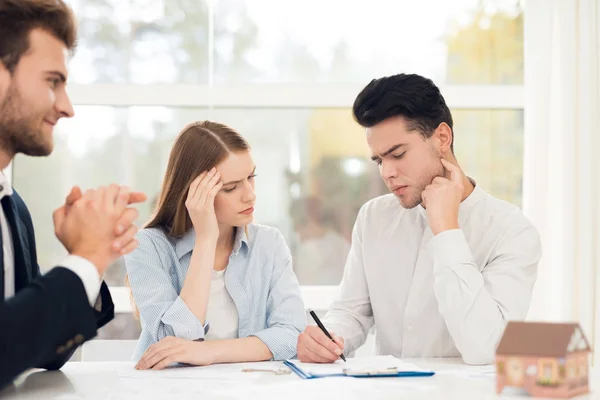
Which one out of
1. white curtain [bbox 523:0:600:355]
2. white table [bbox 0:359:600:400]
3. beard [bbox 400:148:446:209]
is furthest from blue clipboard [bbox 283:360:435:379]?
white curtain [bbox 523:0:600:355]

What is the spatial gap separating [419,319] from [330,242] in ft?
4.95

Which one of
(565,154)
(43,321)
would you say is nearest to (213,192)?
(43,321)

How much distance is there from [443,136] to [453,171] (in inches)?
5.6

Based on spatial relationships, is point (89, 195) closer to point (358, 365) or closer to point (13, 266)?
point (13, 266)

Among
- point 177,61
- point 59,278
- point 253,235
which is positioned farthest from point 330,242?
point 59,278

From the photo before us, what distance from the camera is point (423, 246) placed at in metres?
2.32

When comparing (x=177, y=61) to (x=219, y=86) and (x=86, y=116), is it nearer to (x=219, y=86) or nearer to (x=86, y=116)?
(x=219, y=86)

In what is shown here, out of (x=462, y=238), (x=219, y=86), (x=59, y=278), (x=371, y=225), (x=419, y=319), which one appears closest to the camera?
(x=59, y=278)

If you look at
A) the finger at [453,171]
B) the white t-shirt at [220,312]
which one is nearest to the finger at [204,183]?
the white t-shirt at [220,312]

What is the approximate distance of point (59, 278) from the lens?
1.31 m

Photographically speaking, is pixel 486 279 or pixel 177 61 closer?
pixel 486 279

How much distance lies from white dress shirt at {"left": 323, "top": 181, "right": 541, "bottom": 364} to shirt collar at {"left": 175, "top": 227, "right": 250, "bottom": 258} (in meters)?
0.36

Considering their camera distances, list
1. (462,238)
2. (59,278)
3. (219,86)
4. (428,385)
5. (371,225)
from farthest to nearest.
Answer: (219,86), (371,225), (462,238), (428,385), (59,278)

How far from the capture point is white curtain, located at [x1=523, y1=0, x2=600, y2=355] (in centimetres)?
338
